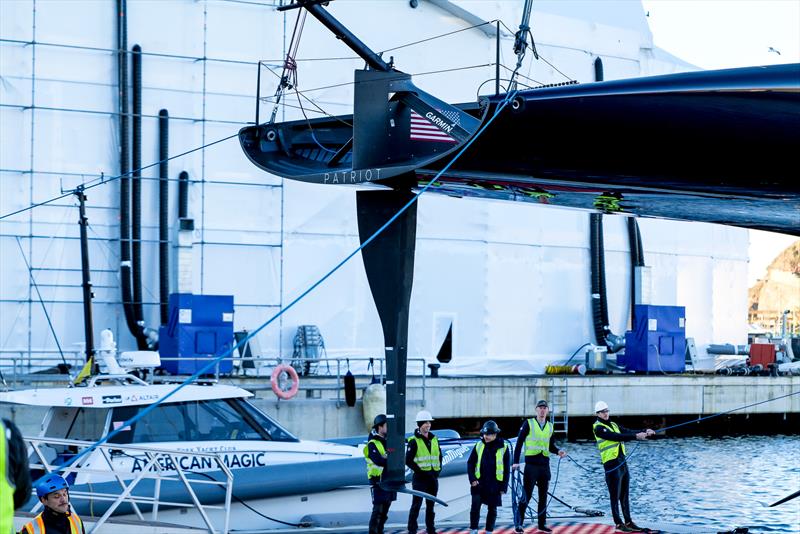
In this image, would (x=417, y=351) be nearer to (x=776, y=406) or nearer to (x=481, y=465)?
(x=776, y=406)

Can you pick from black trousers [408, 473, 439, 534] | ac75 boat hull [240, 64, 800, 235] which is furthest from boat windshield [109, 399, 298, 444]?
ac75 boat hull [240, 64, 800, 235]

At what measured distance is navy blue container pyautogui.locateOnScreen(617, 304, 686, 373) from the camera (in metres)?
33.2

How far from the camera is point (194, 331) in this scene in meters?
27.4

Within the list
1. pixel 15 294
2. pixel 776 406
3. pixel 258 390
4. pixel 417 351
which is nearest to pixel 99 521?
pixel 258 390

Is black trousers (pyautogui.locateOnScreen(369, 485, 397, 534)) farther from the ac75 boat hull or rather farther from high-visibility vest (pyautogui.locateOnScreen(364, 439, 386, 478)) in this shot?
the ac75 boat hull

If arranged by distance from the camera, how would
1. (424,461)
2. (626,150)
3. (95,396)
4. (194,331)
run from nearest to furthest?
(626,150)
(424,461)
(95,396)
(194,331)

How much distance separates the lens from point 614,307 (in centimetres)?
3762

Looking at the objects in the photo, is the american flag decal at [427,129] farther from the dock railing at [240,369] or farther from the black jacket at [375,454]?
the dock railing at [240,369]

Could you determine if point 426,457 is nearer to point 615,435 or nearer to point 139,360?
point 615,435

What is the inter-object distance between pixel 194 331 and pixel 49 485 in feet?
65.5

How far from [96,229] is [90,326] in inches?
248

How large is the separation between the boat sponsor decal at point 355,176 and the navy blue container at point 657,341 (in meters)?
24.5

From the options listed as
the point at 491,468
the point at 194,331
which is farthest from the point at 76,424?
the point at 194,331

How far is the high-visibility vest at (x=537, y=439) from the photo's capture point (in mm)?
13758
